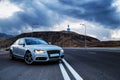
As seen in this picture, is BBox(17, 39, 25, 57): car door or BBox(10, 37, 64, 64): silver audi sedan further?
BBox(17, 39, 25, 57): car door

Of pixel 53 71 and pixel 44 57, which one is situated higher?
pixel 44 57

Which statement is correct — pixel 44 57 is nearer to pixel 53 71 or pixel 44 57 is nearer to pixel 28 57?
pixel 28 57

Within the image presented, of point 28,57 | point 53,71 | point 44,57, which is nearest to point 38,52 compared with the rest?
point 44,57

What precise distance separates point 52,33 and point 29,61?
18151 centimetres

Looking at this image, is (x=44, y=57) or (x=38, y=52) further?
(x=38, y=52)

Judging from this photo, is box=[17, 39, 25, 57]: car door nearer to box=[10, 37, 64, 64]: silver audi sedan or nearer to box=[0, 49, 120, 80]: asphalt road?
box=[10, 37, 64, 64]: silver audi sedan

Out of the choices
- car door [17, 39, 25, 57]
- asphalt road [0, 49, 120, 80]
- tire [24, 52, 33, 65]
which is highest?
car door [17, 39, 25, 57]

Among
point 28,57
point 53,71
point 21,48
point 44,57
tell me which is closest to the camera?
point 53,71

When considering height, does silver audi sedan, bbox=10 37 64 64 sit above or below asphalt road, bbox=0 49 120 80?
above

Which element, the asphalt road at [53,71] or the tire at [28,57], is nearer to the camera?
the asphalt road at [53,71]

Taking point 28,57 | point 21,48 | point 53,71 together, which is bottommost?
point 53,71

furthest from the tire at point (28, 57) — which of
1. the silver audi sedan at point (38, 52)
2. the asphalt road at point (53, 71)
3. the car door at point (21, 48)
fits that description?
the car door at point (21, 48)

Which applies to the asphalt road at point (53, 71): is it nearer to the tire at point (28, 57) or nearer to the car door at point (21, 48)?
the tire at point (28, 57)

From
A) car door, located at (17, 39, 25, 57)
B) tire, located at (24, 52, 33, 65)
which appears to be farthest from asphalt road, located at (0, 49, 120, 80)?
car door, located at (17, 39, 25, 57)
